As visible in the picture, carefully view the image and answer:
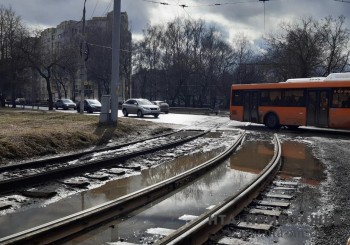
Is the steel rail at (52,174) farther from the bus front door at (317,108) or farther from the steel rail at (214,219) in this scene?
the bus front door at (317,108)

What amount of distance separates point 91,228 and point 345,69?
173 feet

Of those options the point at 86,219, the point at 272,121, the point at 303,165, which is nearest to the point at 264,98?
the point at 272,121

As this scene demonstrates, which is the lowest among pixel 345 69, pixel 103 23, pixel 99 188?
pixel 99 188

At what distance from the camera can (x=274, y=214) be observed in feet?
21.3

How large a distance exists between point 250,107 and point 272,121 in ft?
5.99

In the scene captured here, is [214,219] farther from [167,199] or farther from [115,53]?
[115,53]

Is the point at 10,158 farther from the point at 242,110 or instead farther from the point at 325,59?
the point at 325,59

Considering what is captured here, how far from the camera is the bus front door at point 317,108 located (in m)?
22.3

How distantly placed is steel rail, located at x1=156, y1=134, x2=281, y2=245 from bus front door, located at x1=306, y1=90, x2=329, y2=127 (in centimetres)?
1507

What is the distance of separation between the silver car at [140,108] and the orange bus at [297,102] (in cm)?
1039

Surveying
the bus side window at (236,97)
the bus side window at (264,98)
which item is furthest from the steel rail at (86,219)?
the bus side window at (236,97)

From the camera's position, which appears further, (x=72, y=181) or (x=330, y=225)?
(x=72, y=181)

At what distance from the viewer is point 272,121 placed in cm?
2555

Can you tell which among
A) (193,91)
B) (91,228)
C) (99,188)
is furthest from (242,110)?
(193,91)
